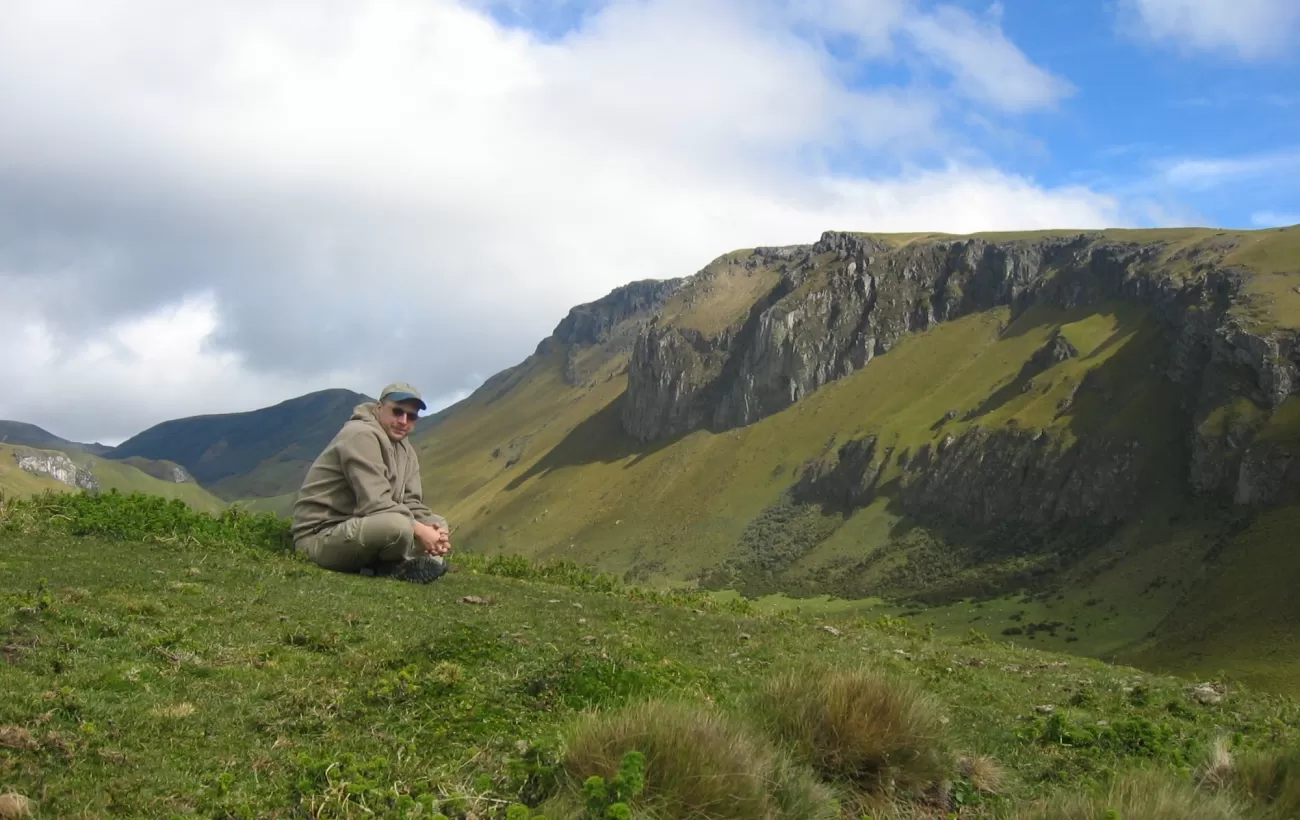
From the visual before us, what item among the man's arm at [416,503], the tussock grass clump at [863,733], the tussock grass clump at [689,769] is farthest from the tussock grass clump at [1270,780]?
the man's arm at [416,503]

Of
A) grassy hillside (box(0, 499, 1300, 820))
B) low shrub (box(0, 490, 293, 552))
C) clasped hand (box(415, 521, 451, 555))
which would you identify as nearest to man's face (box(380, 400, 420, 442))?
clasped hand (box(415, 521, 451, 555))

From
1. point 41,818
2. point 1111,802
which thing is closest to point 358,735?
point 41,818

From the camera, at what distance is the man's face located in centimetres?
1330

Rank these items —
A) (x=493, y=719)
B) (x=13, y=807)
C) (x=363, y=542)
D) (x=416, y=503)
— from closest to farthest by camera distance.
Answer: (x=13, y=807) < (x=493, y=719) < (x=363, y=542) < (x=416, y=503)

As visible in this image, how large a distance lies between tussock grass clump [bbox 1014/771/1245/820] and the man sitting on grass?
9.41m

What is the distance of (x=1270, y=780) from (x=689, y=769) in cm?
460

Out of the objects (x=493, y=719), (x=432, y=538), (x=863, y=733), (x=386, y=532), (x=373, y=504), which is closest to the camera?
(x=863, y=733)

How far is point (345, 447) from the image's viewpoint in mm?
12750

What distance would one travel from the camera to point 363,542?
13.1 metres

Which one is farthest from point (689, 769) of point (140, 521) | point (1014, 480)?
point (1014, 480)

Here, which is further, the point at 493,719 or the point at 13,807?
the point at 493,719

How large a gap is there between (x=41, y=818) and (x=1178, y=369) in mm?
185365

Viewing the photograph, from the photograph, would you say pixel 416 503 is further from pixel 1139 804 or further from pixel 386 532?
pixel 1139 804

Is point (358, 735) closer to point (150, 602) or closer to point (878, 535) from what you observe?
point (150, 602)
